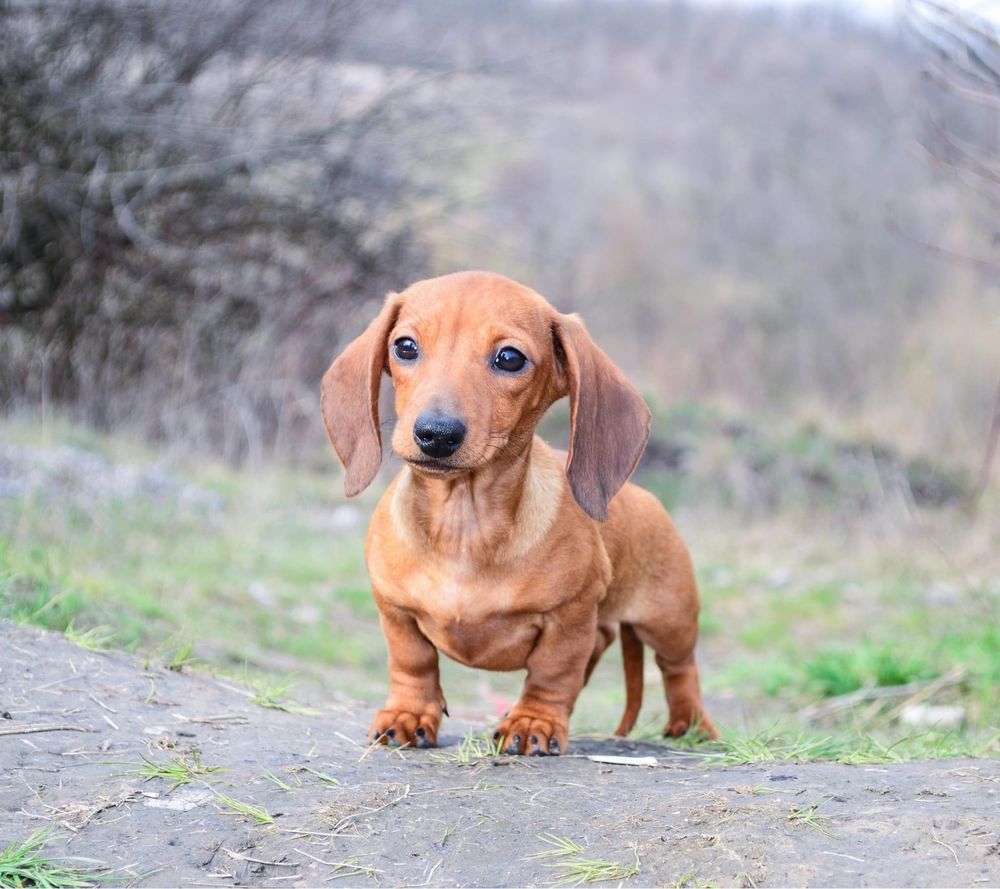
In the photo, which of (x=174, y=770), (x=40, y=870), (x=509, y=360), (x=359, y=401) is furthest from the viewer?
(x=359, y=401)

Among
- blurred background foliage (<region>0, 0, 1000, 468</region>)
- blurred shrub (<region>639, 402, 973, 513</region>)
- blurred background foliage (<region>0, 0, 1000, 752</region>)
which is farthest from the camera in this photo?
blurred shrub (<region>639, 402, 973, 513</region>)

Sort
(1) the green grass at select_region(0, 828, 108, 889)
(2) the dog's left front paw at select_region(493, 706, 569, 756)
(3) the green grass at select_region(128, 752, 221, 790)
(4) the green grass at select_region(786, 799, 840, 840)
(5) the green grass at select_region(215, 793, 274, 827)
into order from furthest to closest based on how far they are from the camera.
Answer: (2) the dog's left front paw at select_region(493, 706, 569, 756), (3) the green grass at select_region(128, 752, 221, 790), (5) the green grass at select_region(215, 793, 274, 827), (4) the green grass at select_region(786, 799, 840, 840), (1) the green grass at select_region(0, 828, 108, 889)

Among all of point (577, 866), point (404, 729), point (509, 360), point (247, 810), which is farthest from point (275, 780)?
point (509, 360)

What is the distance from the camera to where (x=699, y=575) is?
27.1 feet

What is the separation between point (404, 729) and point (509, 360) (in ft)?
3.59

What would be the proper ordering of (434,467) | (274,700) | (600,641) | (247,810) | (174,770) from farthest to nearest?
(600,641), (274,700), (434,467), (174,770), (247,810)

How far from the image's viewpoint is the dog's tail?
4.31 meters

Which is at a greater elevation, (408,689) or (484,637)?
(484,637)

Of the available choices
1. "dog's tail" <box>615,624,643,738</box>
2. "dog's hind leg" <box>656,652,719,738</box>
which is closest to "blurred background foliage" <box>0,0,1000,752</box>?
"dog's hind leg" <box>656,652,719,738</box>

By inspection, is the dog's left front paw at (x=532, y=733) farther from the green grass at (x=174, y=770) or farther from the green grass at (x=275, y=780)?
the green grass at (x=174, y=770)

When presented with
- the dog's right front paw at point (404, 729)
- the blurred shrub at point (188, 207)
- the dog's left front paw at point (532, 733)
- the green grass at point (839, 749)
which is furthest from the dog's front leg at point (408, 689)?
the blurred shrub at point (188, 207)

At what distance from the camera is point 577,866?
2.43m

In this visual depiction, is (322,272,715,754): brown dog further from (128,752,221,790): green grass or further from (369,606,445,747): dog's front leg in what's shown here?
(128,752,221,790): green grass

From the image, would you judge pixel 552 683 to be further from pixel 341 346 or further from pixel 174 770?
pixel 341 346
